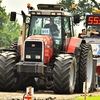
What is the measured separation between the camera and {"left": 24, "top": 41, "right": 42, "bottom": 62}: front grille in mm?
13188

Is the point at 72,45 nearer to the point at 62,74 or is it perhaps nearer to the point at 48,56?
the point at 48,56

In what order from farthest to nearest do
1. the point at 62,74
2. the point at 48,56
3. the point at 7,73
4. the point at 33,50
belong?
the point at 48,56, the point at 33,50, the point at 7,73, the point at 62,74

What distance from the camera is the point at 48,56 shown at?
13.4 metres

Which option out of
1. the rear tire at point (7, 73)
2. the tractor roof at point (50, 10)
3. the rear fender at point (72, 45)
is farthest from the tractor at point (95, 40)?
the rear tire at point (7, 73)

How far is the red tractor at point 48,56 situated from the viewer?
12633 millimetres

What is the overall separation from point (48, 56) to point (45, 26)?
136cm

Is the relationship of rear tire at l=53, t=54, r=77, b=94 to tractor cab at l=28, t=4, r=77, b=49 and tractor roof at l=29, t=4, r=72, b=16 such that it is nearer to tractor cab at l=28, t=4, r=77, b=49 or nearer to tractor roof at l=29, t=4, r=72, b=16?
tractor cab at l=28, t=4, r=77, b=49

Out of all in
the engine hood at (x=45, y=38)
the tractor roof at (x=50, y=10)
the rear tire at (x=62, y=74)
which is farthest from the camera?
the tractor roof at (x=50, y=10)

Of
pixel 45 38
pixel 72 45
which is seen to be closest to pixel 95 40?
pixel 72 45

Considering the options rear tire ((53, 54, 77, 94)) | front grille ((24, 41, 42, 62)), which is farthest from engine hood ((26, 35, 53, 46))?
rear tire ((53, 54, 77, 94))

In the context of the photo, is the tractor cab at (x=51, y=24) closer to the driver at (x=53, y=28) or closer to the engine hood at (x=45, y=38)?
the driver at (x=53, y=28)

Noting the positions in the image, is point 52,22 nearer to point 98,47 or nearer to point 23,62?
point 23,62

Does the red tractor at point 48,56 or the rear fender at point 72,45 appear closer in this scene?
the red tractor at point 48,56

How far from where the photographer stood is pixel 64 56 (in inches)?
506
